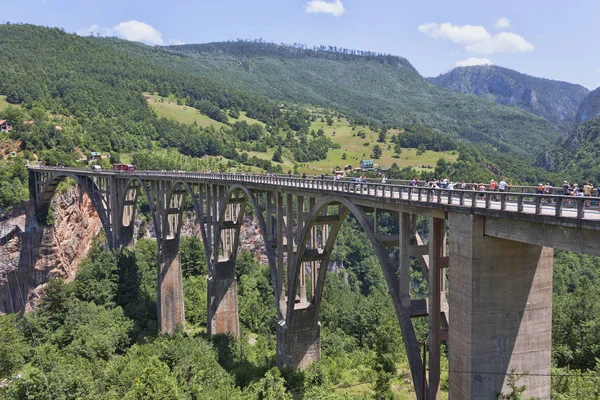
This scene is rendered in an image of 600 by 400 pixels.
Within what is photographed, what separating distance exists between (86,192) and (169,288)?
23539 mm

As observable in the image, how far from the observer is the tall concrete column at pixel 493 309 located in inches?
635

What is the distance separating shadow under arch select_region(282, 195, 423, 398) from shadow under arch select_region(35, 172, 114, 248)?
122 feet

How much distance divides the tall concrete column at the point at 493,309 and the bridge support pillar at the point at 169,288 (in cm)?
3884

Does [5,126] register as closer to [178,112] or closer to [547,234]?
[178,112]

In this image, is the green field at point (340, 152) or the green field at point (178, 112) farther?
the green field at point (178, 112)

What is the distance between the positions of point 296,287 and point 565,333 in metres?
20.8

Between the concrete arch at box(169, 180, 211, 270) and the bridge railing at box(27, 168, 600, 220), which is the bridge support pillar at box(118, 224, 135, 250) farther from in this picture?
the bridge railing at box(27, 168, 600, 220)

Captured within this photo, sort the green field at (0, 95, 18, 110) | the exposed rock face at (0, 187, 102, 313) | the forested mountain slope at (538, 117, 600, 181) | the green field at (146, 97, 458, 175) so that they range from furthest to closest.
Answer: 1. the green field at (146, 97, 458, 175)
2. the forested mountain slope at (538, 117, 600, 181)
3. the green field at (0, 95, 18, 110)
4. the exposed rock face at (0, 187, 102, 313)

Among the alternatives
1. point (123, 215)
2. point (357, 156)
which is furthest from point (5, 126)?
point (357, 156)

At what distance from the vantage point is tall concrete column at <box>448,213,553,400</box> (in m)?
16.1

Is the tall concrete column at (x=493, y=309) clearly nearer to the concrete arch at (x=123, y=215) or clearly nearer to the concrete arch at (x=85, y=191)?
the concrete arch at (x=123, y=215)

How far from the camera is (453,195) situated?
20844 millimetres

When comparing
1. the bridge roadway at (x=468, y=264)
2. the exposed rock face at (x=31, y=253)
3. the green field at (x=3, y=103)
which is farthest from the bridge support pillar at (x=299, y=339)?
the green field at (x=3, y=103)

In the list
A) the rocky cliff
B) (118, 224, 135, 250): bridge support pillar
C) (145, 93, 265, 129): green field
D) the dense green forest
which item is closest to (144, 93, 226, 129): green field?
(145, 93, 265, 129): green field
